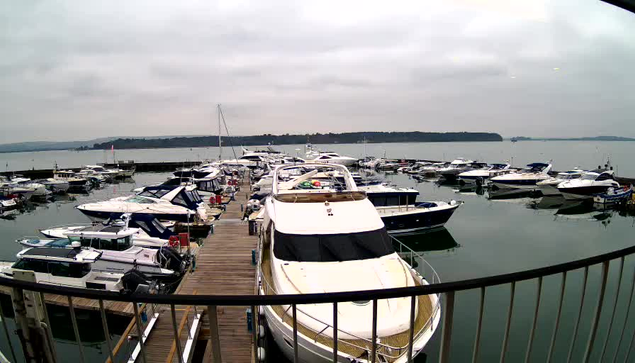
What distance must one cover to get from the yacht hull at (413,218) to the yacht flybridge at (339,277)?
1047 centimetres

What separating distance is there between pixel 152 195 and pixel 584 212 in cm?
3356

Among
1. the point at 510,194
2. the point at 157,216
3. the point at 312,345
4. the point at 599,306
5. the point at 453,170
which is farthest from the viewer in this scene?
the point at 453,170

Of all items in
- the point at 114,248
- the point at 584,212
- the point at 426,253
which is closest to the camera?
the point at 114,248

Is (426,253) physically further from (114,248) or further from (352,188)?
(114,248)

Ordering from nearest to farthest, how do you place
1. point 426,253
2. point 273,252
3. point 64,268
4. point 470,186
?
point 273,252 < point 64,268 < point 426,253 < point 470,186

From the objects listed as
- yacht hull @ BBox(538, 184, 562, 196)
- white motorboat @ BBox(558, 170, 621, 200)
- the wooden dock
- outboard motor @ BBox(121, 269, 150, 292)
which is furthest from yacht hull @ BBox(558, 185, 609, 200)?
outboard motor @ BBox(121, 269, 150, 292)

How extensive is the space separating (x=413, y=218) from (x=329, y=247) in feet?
44.0

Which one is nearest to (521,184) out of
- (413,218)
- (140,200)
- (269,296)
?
(413,218)

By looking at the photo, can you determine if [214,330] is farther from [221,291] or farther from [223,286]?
[223,286]

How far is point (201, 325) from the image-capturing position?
8.14 m

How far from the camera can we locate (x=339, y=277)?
6.77m

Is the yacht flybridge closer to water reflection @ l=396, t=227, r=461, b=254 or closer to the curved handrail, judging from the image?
the curved handrail

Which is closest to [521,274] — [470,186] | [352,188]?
[352,188]

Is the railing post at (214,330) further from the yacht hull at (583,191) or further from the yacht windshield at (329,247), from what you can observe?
the yacht hull at (583,191)
